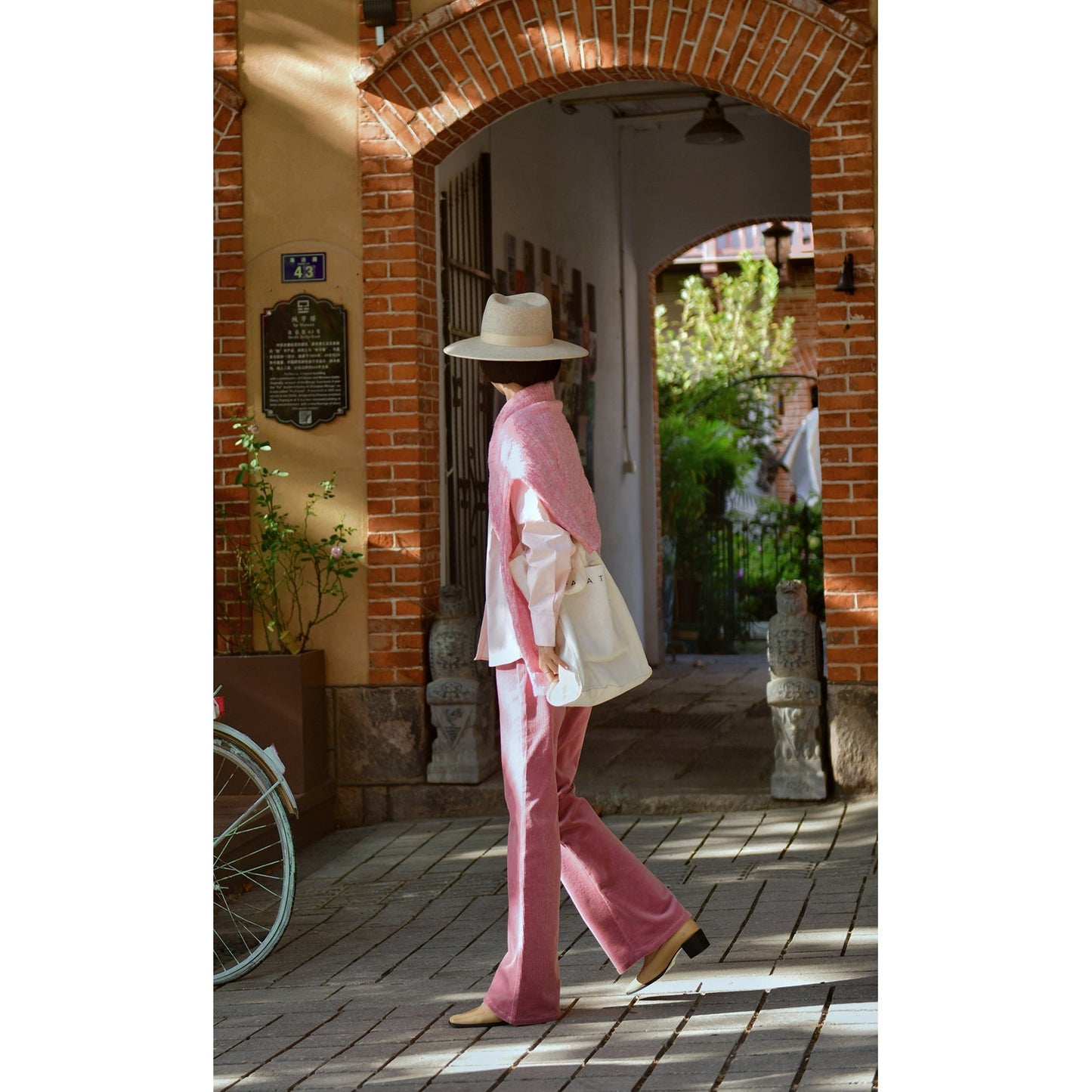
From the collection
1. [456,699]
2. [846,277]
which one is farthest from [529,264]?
[456,699]

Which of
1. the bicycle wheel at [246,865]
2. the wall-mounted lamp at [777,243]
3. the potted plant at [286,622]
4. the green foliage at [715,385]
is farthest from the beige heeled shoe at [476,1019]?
the wall-mounted lamp at [777,243]

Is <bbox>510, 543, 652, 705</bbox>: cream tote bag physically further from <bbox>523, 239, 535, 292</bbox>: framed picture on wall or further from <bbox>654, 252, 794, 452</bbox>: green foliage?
<bbox>654, 252, 794, 452</bbox>: green foliage

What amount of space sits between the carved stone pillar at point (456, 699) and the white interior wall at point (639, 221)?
424cm

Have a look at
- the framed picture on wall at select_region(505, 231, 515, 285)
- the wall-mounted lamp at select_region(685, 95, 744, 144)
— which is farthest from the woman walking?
the wall-mounted lamp at select_region(685, 95, 744, 144)

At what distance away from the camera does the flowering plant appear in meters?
A: 7.24

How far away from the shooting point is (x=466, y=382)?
8.65m

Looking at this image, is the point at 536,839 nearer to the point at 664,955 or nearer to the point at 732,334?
the point at 664,955

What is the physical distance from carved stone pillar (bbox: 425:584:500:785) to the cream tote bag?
2897 millimetres

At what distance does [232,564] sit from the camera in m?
7.42

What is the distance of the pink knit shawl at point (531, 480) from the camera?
4203 mm

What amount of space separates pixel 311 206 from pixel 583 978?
4.13 m
